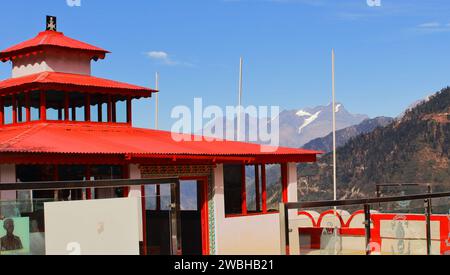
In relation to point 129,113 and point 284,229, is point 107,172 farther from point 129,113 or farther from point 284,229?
point 284,229

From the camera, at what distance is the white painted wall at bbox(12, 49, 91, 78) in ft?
91.7

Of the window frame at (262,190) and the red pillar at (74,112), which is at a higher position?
the red pillar at (74,112)

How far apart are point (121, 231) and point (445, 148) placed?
11557cm

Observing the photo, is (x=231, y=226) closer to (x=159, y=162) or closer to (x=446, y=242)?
(x=159, y=162)

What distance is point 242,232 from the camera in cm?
2497

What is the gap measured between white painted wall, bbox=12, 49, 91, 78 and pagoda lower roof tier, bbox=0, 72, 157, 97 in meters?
0.38

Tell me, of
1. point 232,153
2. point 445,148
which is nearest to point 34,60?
point 232,153

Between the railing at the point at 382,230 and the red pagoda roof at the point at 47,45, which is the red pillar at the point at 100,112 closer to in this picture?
the red pagoda roof at the point at 47,45

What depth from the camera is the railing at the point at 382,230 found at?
11.6 metres

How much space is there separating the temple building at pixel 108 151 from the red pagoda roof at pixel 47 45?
47 mm

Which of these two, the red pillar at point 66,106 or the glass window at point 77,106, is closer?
the red pillar at point 66,106

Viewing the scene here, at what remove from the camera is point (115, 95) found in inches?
1099

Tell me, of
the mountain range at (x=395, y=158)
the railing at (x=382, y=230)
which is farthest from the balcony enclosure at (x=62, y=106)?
the mountain range at (x=395, y=158)

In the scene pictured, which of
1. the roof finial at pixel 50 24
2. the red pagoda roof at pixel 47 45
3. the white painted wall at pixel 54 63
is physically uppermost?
the roof finial at pixel 50 24
